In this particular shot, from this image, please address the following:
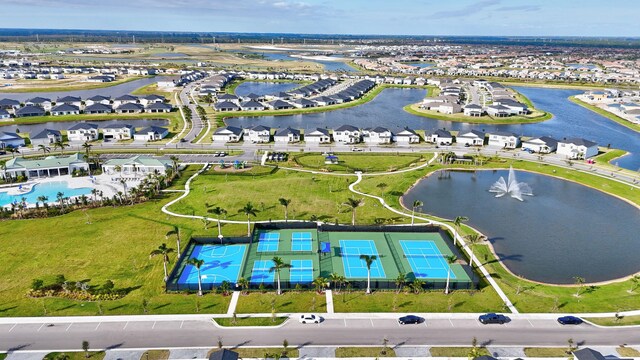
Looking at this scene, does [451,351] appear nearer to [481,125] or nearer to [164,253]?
[164,253]

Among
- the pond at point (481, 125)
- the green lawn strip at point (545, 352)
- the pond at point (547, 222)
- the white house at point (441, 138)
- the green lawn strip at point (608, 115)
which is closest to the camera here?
the green lawn strip at point (545, 352)

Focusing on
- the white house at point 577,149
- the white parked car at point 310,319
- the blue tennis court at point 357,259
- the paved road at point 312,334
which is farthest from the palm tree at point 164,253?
the white house at point 577,149

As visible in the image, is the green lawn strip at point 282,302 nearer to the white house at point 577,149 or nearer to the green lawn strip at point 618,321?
the green lawn strip at point 618,321

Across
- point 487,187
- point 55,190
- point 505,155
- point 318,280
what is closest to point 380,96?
point 505,155

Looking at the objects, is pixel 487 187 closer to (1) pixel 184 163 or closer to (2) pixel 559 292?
(2) pixel 559 292

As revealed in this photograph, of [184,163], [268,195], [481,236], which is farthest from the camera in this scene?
[184,163]

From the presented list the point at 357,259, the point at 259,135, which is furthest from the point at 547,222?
the point at 259,135

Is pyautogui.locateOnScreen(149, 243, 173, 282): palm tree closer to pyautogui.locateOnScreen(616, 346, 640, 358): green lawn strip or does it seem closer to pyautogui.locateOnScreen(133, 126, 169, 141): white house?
pyautogui.locateOnScreen(616, 346, 640, 358): green lawn strip
